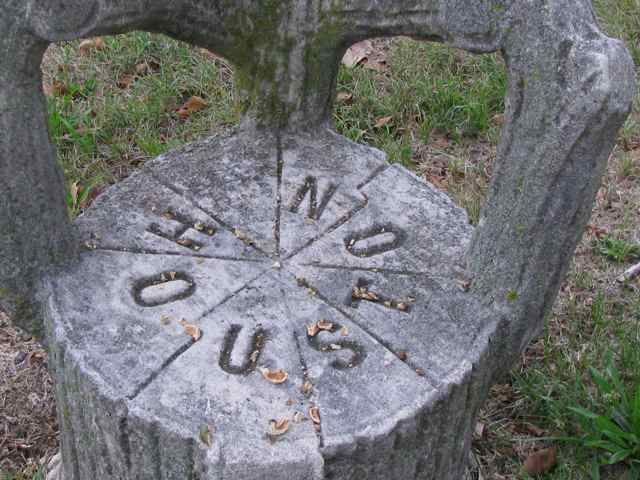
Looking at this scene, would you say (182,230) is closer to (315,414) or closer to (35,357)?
(315,414)

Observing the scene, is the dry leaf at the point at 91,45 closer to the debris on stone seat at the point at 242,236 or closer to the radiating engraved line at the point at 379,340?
the debris on stone seat at the point at 242,236

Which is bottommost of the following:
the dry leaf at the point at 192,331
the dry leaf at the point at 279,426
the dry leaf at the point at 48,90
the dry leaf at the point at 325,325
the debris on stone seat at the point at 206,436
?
the dry leaf at the point at 48,90

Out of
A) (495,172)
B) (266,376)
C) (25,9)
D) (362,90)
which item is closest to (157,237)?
(266,376)

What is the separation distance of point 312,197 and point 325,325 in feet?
1.79

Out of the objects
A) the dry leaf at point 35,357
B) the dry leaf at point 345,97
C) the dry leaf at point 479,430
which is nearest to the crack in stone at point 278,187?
the dry leaf at point 479,430

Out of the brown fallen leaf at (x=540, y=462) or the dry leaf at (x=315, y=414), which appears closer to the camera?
the dry leaf at (x=315, y=414)

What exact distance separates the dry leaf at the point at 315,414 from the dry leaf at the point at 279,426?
60 millimetres

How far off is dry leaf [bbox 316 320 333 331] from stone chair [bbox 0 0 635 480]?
0.04ft

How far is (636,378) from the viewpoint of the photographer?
3.07 metres

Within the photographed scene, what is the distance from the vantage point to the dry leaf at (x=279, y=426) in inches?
74.6

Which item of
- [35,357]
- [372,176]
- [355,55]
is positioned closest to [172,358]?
[372,176]

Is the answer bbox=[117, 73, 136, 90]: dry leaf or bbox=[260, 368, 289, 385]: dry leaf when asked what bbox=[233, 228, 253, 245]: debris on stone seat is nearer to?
bbox=[260, 368, 289, 385]: dry leaf

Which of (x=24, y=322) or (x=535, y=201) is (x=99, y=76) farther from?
(x=535, y=201)

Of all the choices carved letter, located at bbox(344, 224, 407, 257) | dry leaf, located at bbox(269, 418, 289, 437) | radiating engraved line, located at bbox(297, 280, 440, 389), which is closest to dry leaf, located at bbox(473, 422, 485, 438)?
carved letter, located at bbox(344, 224, 407, 257)
